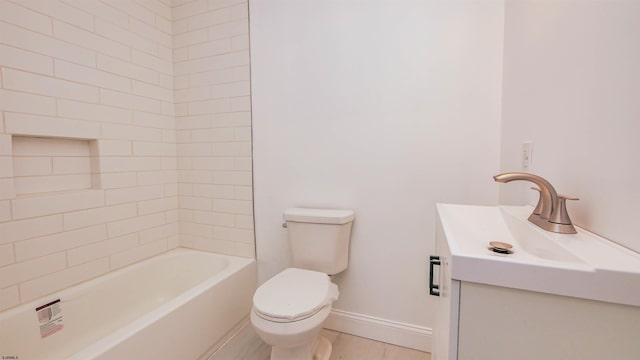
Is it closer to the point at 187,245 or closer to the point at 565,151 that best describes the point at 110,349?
the point at 187,245

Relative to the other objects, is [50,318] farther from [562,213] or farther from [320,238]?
[562,213]

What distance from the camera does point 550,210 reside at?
69cm

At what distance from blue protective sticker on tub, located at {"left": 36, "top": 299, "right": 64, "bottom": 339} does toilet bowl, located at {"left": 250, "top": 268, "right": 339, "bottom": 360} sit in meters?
1.00

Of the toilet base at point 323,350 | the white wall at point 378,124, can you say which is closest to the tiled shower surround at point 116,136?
the white wall at point 378,124

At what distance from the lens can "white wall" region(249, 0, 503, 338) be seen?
4.53 feet

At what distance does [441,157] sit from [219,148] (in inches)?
58.7

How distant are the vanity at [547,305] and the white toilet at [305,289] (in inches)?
30.3

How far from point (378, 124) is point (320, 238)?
2.49 ft

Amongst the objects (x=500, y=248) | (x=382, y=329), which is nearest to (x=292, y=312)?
(x=382, y=329)

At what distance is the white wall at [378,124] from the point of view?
138 centimetres

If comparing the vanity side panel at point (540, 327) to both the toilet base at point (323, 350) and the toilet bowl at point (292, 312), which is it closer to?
the toilet bowl at point (292, 312)

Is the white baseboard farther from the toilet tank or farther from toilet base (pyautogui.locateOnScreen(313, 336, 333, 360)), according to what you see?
the toilet tank

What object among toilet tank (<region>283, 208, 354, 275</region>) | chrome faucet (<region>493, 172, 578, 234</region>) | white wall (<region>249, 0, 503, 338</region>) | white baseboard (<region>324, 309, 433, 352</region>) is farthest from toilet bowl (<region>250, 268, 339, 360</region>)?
chrome faucet (<region>493, 172, 578, 234</region>)

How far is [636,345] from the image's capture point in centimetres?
41
